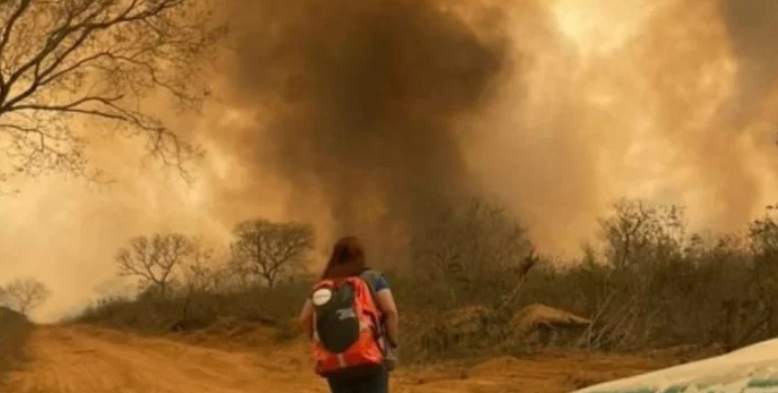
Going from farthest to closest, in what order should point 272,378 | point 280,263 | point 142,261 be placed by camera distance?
1. point 142,261
2. point 280,263
3. point 272,378

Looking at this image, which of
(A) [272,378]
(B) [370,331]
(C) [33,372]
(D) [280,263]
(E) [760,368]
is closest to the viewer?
(E) [760,368]

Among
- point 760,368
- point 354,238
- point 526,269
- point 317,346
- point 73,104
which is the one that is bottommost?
point 760,368

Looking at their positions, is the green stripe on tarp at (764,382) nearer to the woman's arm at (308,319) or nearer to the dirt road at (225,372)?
the woman's arm at (308,319)

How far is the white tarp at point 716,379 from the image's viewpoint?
3.58m

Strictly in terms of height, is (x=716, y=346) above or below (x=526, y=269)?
below

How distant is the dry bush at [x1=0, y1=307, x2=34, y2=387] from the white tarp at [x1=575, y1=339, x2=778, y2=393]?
17664 mm

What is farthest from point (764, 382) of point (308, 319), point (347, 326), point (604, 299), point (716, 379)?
point (604, 299)

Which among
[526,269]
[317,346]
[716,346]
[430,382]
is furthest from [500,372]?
[317,346]

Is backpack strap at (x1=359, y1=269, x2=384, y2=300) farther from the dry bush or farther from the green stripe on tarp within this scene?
the dry bush

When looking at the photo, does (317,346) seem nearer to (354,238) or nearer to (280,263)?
(354,238)

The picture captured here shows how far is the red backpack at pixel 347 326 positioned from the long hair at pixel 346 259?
0.16 feet

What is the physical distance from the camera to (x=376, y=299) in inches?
242

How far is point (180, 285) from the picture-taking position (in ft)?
136

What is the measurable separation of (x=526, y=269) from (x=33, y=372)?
9.08 m
